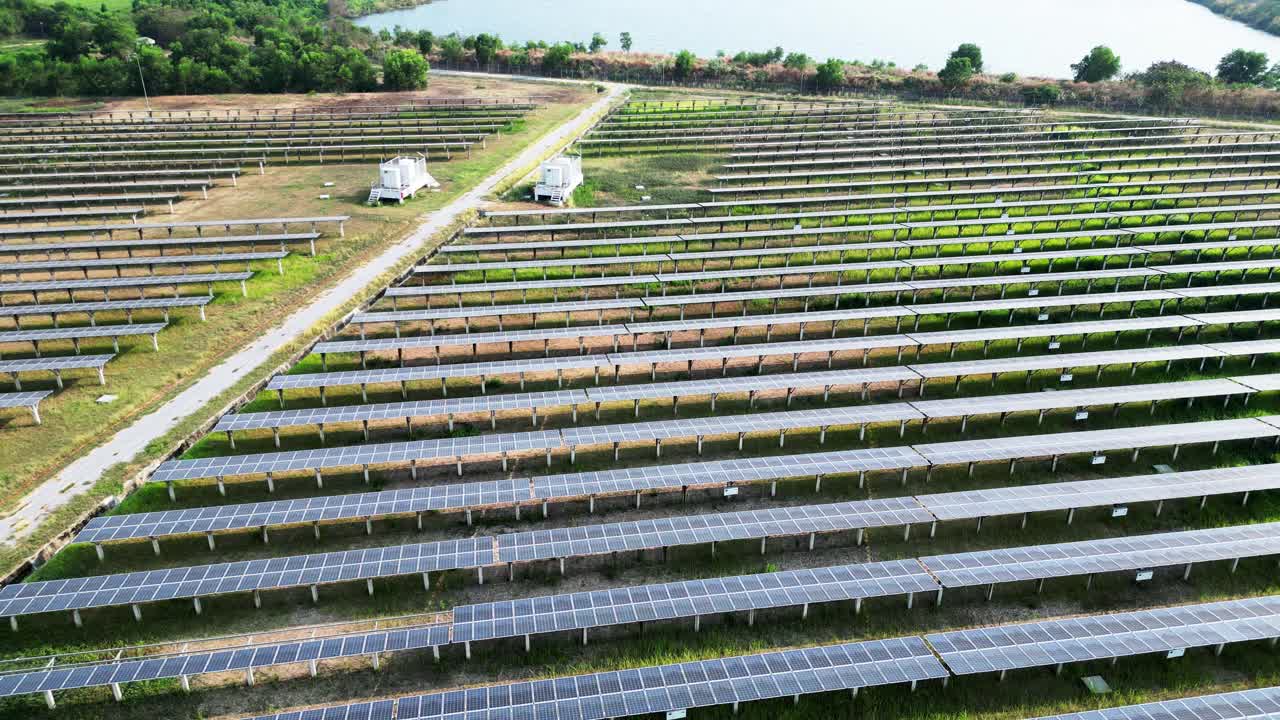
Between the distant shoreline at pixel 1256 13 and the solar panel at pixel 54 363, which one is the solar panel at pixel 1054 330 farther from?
the distant shoreline at pixel 1256 13

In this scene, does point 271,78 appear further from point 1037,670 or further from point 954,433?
point 1037,670

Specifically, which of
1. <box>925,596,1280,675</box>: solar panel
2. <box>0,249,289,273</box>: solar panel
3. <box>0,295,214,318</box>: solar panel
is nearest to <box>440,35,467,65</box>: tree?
<box>0,249,289,273</box>: solar panel

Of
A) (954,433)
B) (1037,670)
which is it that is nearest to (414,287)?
(954,433)

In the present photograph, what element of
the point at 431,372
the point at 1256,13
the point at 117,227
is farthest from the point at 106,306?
the point at 1256,13

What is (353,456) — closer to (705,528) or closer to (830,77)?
(705,528)

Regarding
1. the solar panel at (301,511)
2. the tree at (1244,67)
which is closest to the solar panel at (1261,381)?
the solar panel at (301,511)
